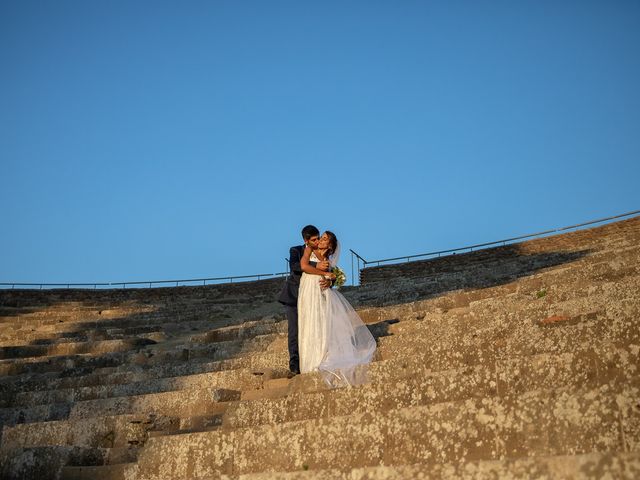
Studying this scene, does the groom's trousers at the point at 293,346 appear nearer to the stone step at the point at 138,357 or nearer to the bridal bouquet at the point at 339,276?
the bridal bouquet at the point at 339,276

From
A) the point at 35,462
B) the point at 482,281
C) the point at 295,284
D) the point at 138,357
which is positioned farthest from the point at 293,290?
the point at 482,281

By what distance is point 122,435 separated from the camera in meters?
6.57

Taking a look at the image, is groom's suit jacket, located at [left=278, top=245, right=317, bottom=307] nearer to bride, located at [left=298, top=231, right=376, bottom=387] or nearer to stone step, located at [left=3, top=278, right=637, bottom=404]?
bride, located at [left=298, top=231, right=376, bottom=387]

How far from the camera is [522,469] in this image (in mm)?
3375

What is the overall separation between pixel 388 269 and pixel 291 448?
1421 cm

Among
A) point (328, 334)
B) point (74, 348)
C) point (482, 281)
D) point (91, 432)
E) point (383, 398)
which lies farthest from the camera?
point (482, 281)

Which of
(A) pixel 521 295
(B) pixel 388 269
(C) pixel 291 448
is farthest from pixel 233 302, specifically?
(C) pixel 291 448

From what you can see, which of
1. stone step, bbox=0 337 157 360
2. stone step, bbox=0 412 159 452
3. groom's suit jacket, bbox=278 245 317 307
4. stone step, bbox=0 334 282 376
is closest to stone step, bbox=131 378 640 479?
stone step, bbox=0 412 159 452

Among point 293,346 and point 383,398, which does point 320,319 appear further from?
point 383,398

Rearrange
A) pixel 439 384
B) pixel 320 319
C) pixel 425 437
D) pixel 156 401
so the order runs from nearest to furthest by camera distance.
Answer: pixel 425 437
pixel 439 384
pixel 320 319
pixel 156 401

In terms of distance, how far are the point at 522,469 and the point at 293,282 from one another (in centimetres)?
453

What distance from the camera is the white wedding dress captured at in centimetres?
682

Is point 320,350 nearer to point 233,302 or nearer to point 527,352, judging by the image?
point 527,352

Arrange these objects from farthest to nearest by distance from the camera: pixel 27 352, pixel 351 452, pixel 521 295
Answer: pixel 27 352, pixel 521 295, pixel 351 452
